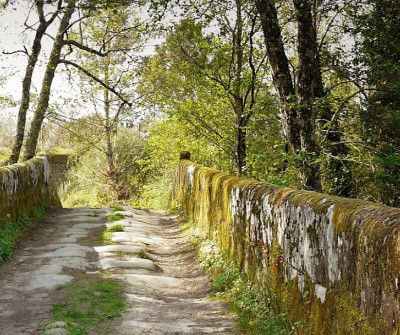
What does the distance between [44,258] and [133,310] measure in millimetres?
2875

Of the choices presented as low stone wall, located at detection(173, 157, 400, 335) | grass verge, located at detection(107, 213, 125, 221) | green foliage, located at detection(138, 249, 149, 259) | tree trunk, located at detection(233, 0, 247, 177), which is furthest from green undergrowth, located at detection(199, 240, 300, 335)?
tree trunk, located at detection(233, 0, 247, 177)

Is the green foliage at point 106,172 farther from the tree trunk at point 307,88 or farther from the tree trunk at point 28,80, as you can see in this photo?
the tree trunk at point 307,88

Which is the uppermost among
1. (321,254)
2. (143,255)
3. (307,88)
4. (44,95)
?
(44,95)

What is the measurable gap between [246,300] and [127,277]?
2.21 m

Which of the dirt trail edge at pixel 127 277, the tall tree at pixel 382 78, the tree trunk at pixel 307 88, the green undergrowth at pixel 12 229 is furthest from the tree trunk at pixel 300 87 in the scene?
the green undergrowth at pixel 12 229

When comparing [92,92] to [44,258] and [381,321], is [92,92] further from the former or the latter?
[381,321]

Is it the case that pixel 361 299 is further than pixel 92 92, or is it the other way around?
pixel 92 92

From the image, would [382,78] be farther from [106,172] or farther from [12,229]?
[106,172]

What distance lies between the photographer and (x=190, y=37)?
13258mm

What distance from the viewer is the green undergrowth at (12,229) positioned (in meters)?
7.81

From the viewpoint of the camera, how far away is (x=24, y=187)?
1130cm

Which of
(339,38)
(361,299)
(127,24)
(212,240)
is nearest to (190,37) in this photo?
(339,38)

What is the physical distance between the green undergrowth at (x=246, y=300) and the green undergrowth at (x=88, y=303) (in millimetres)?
1329

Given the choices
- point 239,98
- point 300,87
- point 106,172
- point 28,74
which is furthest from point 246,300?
point 106,172
